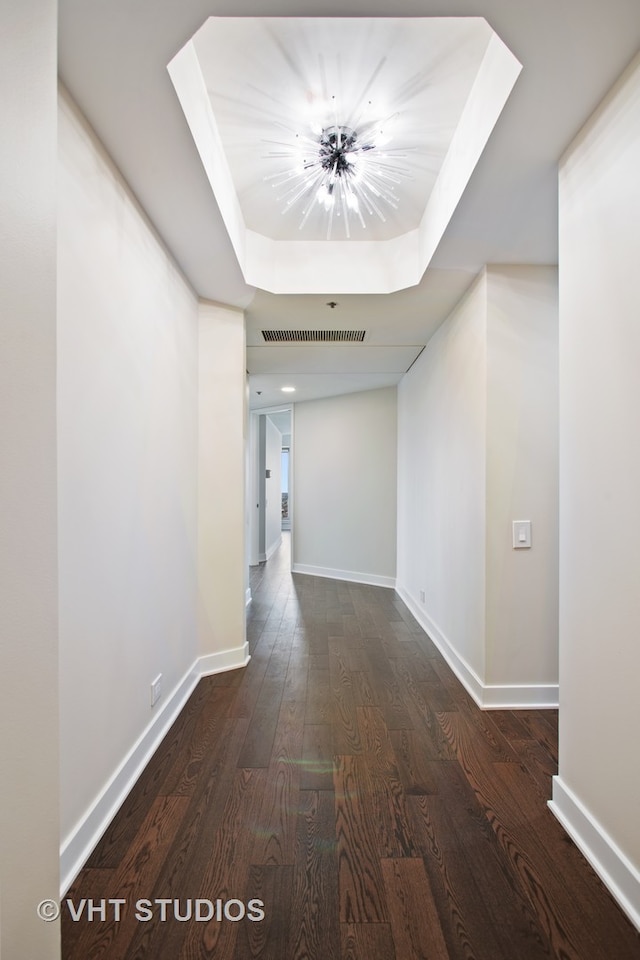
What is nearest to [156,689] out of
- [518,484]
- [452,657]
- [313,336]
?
[452,657]

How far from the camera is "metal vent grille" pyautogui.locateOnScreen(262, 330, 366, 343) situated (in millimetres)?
3627

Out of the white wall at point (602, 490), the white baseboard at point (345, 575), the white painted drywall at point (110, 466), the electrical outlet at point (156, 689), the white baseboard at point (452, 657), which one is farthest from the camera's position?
the white baseboard at point (345, 575)

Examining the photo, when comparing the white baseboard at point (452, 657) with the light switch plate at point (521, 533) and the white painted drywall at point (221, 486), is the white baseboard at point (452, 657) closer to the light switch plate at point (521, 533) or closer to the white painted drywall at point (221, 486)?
the light switch plate at point (521, 533)

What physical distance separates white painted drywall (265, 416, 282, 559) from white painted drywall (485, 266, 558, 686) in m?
5.48

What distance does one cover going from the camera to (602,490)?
4.80 feet

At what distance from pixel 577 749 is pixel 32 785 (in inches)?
67.8

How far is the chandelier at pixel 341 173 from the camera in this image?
1916mm

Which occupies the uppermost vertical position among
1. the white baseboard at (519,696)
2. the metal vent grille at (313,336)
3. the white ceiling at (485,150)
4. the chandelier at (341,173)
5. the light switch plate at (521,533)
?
the chandelier at (341,173)

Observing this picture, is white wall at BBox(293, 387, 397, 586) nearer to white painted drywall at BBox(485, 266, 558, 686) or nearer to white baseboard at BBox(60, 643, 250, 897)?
white painted drywall at BBox(485, 266, 558, 686)

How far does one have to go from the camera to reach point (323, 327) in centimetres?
350

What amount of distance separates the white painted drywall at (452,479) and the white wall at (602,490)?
0.91m

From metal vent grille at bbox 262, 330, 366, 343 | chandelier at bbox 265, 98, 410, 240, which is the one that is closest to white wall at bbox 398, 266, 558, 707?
chandelier at bbox 265, 98, 410, 240

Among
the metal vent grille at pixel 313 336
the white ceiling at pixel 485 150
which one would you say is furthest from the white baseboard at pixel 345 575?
the white ceiling at pixel 485 150

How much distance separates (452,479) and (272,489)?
18.6 ft
